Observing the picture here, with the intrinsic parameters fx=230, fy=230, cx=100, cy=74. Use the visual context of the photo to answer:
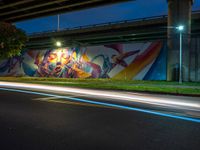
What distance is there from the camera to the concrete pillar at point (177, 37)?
981 inches

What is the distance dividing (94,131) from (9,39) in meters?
21.8

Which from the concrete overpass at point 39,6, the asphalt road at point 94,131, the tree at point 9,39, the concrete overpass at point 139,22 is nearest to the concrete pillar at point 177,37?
the concrete overpass at point 139,22

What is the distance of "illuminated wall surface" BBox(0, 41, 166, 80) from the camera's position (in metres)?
28.0

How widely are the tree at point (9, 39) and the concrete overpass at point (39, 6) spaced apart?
7.33 metres

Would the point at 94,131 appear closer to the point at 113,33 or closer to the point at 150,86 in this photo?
the point at 150,86

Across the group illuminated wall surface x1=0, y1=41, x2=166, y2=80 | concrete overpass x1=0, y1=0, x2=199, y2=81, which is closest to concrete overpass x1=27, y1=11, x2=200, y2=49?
concrete overpass x1=0, y1=0, x2=199, y2=81

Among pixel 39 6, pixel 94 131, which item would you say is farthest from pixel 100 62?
pixel 94 131

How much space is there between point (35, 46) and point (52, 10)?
16.2 metres

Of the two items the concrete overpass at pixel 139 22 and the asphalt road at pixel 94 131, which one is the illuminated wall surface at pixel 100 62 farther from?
the asphalt road at pixel 94 131

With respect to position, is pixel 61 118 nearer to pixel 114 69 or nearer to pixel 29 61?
pixel 114 69

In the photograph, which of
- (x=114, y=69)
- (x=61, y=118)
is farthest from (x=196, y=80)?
(x=61, y=118)

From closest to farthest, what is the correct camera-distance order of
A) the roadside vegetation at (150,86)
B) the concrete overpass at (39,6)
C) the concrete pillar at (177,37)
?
the roadside vegetation at (150,86)
the concrete pillar at (177,37)
the concrete overpass at (39,6)

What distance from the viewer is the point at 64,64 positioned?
1414 inches

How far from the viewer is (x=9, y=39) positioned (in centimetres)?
2456
